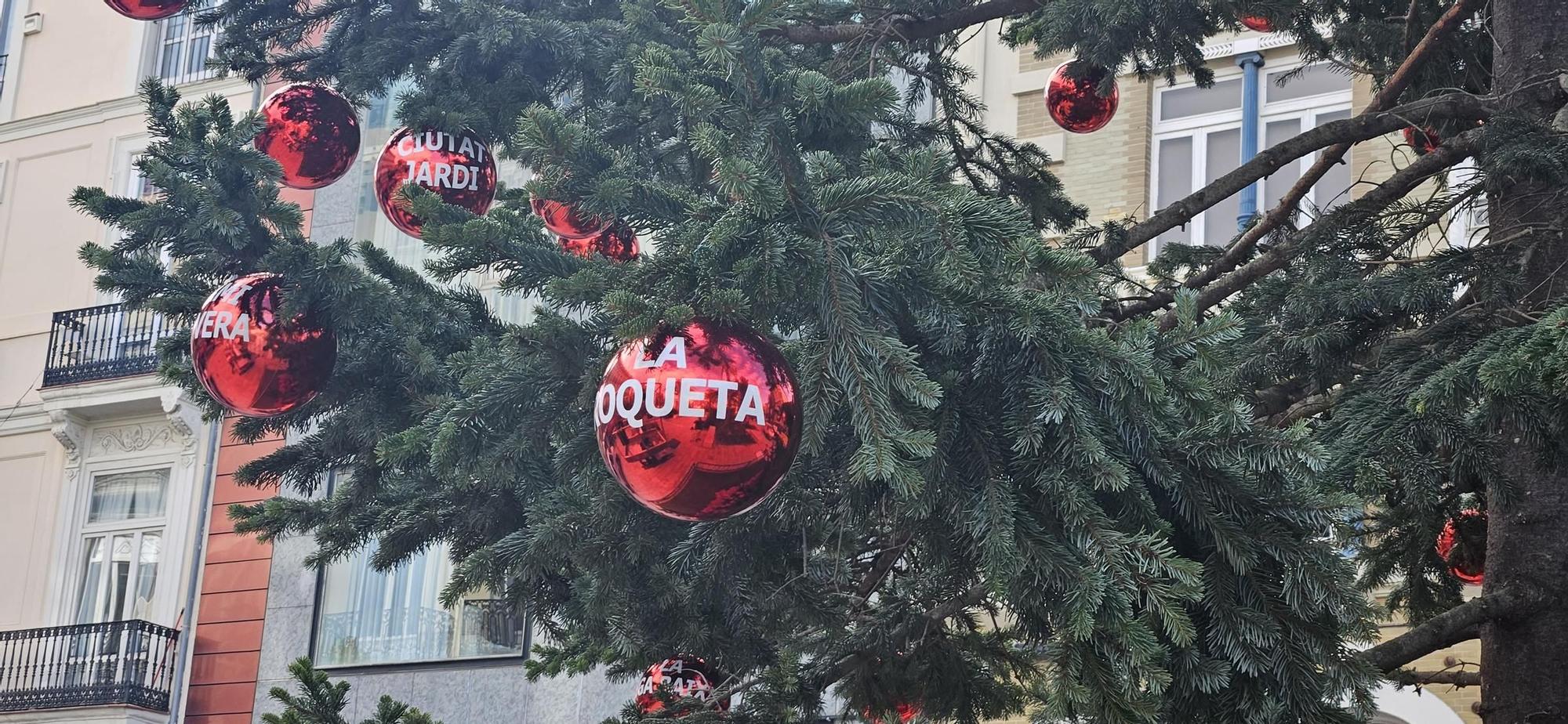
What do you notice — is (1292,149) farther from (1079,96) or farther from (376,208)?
(376,208)

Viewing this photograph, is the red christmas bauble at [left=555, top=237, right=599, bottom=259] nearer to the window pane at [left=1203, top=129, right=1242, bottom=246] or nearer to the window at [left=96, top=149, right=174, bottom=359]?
the window pane at [left=1203, top=129, right=1242, bottom=246]

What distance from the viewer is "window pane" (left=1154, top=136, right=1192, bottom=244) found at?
1391 centimetres

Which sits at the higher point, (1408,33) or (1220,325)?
(1408,33)

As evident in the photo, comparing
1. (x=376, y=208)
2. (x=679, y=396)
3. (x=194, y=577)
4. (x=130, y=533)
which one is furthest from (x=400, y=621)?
(x=679, y=396)

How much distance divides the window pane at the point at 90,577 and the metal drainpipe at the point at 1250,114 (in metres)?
12.5

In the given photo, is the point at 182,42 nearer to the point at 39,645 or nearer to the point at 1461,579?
the point at 39,645

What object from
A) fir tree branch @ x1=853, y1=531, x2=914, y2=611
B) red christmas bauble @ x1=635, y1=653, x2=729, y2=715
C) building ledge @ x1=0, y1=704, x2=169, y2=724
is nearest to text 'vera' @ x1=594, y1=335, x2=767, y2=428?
fir tree branch @ x1=853, y1=531, x2=914, y2=611

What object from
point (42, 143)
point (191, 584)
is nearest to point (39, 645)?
point (191, 584)

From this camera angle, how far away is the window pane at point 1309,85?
1355cm

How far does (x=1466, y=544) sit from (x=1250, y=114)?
6488 mm

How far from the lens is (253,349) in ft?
18.2

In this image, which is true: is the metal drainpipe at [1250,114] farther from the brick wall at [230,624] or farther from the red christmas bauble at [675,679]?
the brick wall at [230,624]

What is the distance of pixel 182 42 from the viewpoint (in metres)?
20.6

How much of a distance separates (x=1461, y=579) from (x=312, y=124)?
5.37 metres
